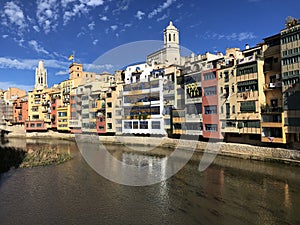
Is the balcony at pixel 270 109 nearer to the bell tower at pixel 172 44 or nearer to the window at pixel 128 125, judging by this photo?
the window at pixel 128 125

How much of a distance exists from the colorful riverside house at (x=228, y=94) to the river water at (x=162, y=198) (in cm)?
875

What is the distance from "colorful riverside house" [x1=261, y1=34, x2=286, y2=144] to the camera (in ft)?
117

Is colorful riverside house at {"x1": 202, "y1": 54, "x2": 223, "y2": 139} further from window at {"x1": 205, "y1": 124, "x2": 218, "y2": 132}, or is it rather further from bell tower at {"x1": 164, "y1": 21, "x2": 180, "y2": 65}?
bell tower at {"x1": 164, "y1": 21, "x2": 180, "y2": 65}

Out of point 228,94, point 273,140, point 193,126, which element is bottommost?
point 273,140

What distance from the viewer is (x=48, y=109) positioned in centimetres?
8838

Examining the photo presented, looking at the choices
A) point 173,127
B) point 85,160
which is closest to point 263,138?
point 173,127

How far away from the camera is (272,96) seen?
37.6m

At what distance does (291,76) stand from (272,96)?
5166 millimetres

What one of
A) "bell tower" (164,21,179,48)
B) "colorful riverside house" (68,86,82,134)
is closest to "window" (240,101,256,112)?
"bell tower" (164,21,179,48)

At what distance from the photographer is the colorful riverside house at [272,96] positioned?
3558 centimetres

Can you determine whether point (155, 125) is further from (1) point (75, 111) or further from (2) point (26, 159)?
(1) point (75, 111)

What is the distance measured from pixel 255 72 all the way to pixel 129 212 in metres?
27.6

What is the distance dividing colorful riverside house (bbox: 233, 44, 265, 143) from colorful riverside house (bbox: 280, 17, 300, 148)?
3990 mm

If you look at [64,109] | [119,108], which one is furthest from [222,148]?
[64,109]
